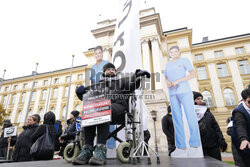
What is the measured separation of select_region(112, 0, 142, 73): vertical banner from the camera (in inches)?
136

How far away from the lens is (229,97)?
1822 centimetres

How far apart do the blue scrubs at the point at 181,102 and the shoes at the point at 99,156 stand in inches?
94.6

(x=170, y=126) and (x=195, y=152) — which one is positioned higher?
(x=170, y=126)

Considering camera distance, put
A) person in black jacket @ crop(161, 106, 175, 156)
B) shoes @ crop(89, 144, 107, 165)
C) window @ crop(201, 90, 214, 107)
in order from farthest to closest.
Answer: window @ crop(201, 90, 214, 107), person in black jacket @ crop(161, 106, 175, 156), shoes @ crop(89, 144, 107, 165)

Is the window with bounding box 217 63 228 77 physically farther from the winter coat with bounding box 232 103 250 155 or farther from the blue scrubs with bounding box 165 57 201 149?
the winter coat with bounding box 232 103 250 155

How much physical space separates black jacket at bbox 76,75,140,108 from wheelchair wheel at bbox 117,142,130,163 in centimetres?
58

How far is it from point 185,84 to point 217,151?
1.64 meters

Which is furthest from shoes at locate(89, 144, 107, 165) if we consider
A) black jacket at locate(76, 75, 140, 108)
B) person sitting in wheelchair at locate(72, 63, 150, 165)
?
black jacket at locate(76, 75, 140, 108)

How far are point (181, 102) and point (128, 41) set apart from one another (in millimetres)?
2024

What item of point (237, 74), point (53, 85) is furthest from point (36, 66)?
point (237, 74)

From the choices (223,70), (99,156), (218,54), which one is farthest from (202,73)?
(99,156)

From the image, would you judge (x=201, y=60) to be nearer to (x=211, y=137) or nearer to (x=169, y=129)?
(x=169, y=129)

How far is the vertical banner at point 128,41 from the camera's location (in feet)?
11.3

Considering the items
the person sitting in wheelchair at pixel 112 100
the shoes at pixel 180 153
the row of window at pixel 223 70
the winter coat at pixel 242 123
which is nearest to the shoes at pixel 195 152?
the shoes at pixel 180 153
